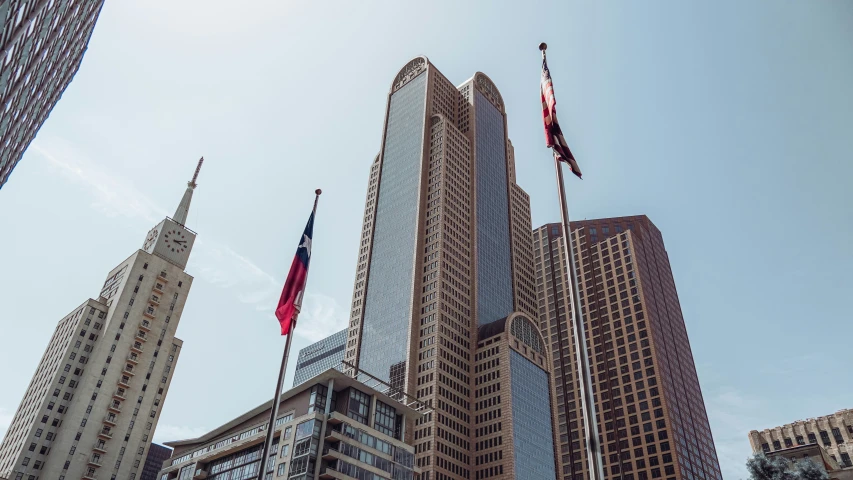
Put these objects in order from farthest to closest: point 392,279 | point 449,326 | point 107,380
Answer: point 392,279, point 449,326, point 107,380

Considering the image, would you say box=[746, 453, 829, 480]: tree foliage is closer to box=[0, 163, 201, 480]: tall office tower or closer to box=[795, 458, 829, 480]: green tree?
box=[795, 458, 829, 480]: green tree

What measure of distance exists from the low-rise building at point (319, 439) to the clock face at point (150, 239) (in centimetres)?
5730

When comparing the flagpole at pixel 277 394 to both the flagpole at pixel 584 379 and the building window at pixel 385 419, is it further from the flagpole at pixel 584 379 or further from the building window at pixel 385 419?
the building window at pixel 385 419

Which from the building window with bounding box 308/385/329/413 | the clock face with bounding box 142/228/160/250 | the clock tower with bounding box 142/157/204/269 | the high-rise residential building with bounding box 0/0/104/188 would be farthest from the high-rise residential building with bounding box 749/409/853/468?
the clock face with bounding box 142/228/160/250

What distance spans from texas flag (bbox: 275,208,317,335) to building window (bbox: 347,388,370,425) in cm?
6119

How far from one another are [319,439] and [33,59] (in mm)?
62734

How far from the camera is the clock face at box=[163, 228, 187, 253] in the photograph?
145 meters

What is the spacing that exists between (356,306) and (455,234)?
1443 inches

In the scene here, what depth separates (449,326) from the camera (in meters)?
163

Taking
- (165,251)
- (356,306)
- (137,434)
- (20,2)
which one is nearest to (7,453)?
(137,434)

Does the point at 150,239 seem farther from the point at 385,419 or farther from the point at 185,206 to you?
the point at 385,419

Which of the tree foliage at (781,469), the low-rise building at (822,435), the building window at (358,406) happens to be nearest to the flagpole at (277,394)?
the tree foliage at (781,469)

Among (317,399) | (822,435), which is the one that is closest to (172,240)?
(317,399)

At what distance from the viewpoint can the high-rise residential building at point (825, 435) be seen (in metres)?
111
